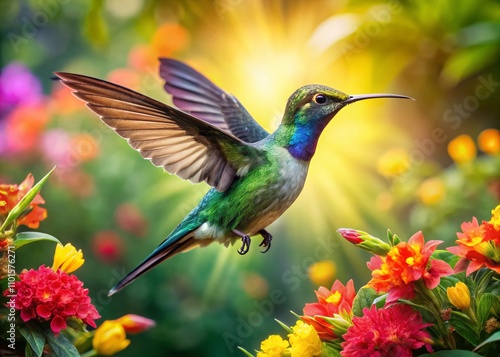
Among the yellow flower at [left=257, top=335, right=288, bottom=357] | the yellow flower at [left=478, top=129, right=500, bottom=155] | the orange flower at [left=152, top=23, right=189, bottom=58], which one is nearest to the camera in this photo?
the yellow flower at [left=257, top=335, right=288, bottom=357]

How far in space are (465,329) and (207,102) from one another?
1091 mm

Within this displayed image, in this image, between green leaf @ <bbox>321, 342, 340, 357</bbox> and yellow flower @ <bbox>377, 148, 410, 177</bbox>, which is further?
yellow flower @ <bbox>377, 148, 410, 177</bbox>

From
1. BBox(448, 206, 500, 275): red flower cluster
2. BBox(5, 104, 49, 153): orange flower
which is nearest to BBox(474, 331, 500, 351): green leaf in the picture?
BBox(448, 206, 500, 275): red flower cluster

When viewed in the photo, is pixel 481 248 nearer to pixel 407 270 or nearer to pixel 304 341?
pixel 407 270

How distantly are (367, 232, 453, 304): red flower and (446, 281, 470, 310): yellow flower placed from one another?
0.08 feet

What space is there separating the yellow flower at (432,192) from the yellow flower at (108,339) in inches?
73.9

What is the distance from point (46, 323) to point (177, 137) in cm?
48

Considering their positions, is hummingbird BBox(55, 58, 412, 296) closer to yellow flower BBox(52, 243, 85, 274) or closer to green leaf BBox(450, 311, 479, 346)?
yellow flower BBox(52, 243, 85, 274)

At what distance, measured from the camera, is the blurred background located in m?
3.20

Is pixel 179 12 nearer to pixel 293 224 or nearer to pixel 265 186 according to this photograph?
pixel 293 224

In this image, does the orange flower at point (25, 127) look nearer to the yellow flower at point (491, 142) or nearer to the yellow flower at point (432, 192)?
the yellow flower at point (432, 192)

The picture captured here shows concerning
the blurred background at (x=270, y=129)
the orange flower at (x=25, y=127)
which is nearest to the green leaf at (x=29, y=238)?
the blurred background at (x=270, y=129)

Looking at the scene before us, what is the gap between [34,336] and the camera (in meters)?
1.19

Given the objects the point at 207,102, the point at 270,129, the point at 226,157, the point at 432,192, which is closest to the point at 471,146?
the point at 432,192
